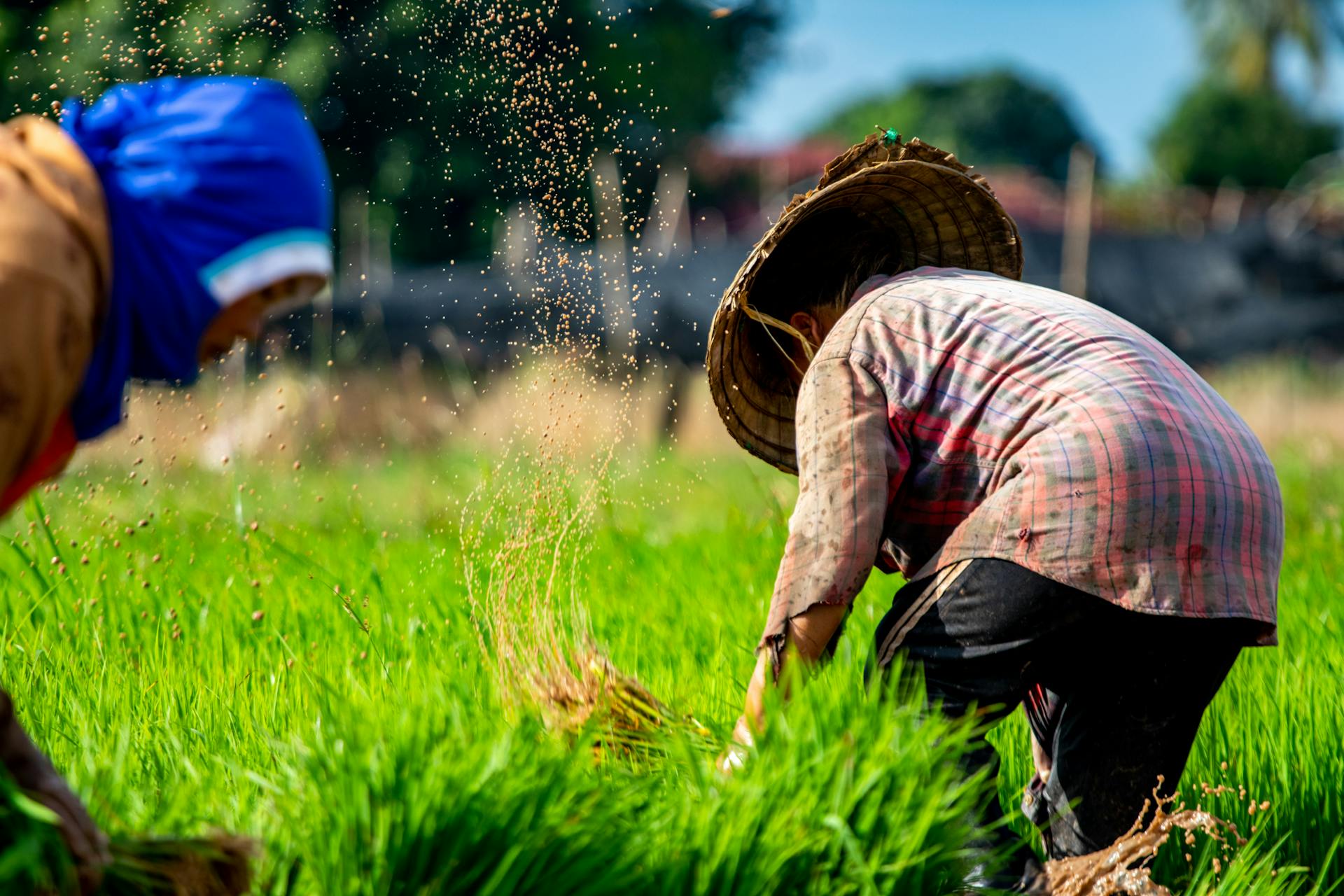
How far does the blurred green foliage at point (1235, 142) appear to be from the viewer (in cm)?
3372

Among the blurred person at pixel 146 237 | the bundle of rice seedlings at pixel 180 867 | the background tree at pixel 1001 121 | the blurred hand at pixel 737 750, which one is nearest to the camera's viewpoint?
the blurred person at pixel 146 237

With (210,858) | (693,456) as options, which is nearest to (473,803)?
(210,858)

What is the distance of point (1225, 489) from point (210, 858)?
1713 millimetres

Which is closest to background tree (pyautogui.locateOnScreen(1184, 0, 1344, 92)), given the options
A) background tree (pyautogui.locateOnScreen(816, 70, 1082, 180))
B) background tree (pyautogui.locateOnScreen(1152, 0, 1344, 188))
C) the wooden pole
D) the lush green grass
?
background tree (pyautogui.locateOnScreen(1152, 0, 1344, 188))

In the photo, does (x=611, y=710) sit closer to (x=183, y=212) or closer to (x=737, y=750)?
(x=737, y=750)

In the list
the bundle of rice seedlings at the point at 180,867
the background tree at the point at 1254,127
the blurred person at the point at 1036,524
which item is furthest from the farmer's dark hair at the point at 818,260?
the background tree at the point at 1254,127

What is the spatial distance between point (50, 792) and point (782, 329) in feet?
5.53

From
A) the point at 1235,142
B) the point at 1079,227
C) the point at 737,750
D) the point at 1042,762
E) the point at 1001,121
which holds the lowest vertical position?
the point at 1001,121

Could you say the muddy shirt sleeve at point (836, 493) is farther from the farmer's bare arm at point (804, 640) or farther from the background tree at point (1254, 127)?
the background tree at point (1254, 127)

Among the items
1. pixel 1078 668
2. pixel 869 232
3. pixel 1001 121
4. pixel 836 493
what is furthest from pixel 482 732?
pixel 1001 121

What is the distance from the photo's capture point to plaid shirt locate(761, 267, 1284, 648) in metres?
2.17

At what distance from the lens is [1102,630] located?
2.26m

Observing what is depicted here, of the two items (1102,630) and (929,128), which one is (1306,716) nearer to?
(1102,630)

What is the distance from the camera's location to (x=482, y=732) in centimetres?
194
